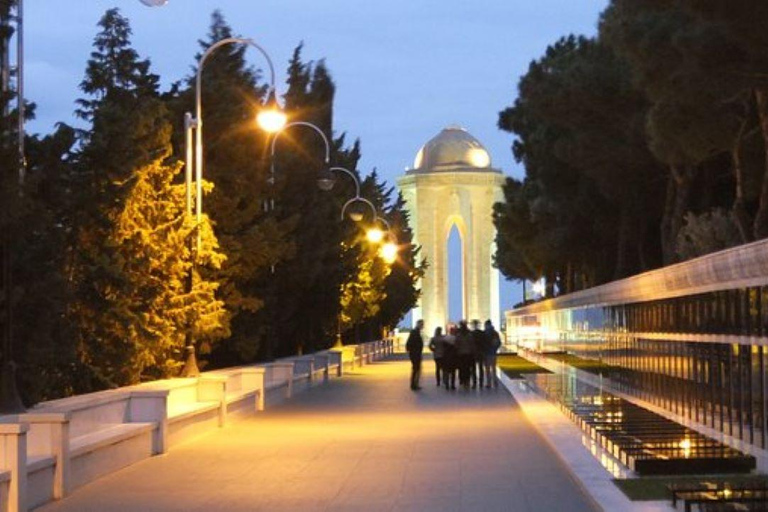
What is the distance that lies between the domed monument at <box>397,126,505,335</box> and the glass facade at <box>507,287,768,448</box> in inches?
3938

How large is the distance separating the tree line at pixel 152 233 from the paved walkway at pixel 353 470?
259 centimetres

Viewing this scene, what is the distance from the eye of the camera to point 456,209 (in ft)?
468

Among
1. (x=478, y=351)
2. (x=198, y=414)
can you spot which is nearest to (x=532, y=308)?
(x=478, y=351)

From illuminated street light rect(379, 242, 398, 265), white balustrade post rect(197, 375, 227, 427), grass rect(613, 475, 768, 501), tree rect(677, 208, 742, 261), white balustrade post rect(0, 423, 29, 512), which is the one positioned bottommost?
grass rect(613, 475, 768, 501)

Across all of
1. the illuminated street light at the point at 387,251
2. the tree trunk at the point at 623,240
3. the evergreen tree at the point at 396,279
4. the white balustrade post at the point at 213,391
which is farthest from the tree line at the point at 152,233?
the evergreen tree at the point at 396,279

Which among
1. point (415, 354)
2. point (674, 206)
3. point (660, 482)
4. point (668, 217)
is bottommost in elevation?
point (660, 482)

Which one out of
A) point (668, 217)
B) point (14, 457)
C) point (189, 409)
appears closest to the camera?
point (14, 457)

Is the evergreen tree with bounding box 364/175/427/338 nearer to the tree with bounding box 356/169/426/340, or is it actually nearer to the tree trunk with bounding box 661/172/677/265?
the tree with bounding box 356/169/426/340

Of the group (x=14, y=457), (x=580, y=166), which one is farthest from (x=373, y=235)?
(x=14, y=457)

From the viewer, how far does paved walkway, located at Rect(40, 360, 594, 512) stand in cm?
1486

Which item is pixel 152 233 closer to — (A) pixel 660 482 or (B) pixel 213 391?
(B) pixel 213 391

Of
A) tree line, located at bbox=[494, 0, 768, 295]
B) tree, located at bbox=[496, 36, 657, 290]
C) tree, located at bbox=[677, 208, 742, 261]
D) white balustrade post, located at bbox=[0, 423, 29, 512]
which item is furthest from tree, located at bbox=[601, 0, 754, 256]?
white balustrade post, located at bbox=[0, 423, 29, 512]

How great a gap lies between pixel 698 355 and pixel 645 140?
15.9 metres

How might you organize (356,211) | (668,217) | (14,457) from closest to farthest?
(14,457) < (668,217) < (356,211)
